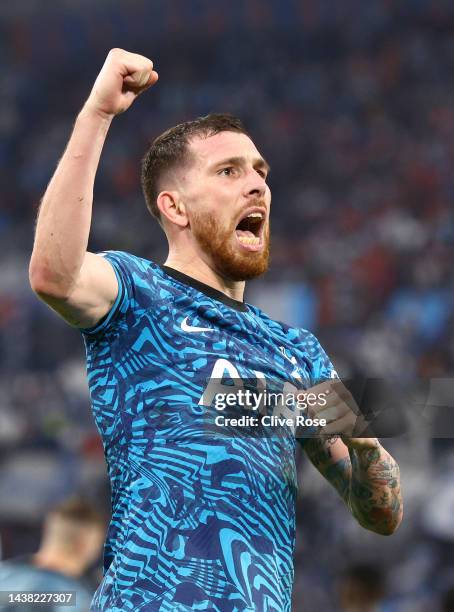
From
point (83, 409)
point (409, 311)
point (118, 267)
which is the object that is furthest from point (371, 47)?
point (118, 267)

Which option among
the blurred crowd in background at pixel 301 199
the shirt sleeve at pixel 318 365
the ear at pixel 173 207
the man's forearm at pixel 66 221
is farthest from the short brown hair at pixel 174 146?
the blurred crowd in background at pixel 301 199

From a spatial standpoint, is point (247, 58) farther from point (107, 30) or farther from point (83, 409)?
point (83, 409)

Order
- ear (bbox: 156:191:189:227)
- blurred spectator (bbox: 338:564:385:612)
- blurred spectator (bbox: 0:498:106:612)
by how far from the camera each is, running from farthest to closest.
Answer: blurred spectator (bbox: 338:564:385:612)
blurred spectator (bbox: 0:498:106:612)
ear (bbox: 156:191:189:227)

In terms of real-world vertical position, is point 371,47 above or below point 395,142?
above

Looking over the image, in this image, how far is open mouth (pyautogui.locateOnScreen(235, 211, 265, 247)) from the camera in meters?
2.61

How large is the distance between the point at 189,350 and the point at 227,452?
26 cm

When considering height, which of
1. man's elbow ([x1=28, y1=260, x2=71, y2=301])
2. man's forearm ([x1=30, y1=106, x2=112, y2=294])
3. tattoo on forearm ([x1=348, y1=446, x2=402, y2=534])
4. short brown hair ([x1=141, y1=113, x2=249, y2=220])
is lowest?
tattoo on forearm ([x1=348, y1=446, x2=402, y2=534])

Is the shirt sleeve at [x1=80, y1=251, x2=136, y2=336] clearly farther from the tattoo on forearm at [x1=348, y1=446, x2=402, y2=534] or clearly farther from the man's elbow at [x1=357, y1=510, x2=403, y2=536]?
the man's elbow at [x1=357, y1=510, x2=403, y2=536]

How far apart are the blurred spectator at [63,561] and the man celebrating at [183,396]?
1708mm

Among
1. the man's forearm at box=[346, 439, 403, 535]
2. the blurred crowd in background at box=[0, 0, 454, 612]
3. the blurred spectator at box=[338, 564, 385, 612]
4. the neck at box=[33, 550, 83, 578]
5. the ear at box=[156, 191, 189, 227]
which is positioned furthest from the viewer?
the blurred crowd in background at box=[0, 0, 454, 612]

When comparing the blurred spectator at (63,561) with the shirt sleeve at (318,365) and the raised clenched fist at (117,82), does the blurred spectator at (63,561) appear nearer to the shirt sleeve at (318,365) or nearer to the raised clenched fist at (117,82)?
the shirt sleeve at (318,365)

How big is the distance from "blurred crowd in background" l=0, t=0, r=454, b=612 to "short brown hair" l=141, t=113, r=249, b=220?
313 centimetres

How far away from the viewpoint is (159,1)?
501 inches

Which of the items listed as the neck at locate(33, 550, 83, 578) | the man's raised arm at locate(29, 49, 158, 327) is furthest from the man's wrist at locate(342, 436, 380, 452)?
the neck at locate(33, 550, 83, 578)
